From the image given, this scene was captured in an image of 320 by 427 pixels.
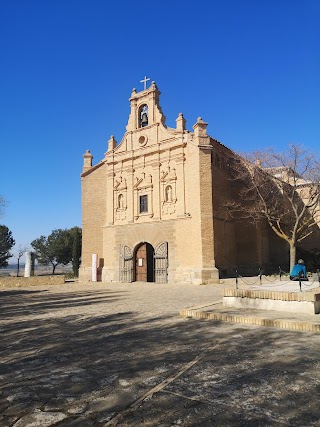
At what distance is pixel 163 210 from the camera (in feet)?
78.8

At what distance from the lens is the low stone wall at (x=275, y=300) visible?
772 centimetres

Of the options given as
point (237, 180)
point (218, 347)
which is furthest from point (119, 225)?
point (218, 347)

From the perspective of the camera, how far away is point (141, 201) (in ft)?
83.8

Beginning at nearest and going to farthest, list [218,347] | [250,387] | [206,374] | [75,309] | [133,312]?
[250,387] → [206,374] → [218,347] → [133,312] → [75,309]

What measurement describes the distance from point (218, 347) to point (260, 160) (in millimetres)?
20527

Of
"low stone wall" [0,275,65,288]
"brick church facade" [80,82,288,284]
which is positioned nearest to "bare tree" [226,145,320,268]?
"brick church facade" [80,82,288,284]

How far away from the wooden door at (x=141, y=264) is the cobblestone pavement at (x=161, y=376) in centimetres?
1756

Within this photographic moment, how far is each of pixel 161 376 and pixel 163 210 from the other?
1999cm

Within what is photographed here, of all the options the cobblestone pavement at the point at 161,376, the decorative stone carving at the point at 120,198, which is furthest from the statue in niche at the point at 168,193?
the cobblestone pavement at the point at 161,376

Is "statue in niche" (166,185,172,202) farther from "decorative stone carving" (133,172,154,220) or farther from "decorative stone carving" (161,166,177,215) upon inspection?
"decorative stone carving" (133,172,154,220)

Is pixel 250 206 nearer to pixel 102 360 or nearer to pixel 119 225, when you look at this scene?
pixel 119 225

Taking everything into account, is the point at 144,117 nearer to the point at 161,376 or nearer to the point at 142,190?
the point at 142,190

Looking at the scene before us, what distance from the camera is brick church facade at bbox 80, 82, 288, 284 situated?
72.7 feet

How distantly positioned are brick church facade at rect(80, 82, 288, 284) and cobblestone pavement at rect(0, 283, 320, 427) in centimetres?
1494
